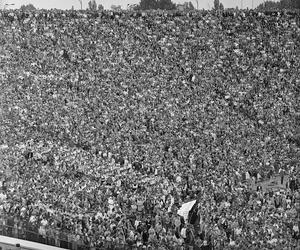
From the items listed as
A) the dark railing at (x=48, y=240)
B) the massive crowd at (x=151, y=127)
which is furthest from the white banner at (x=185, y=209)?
the dark railing at (x=48, y=240)

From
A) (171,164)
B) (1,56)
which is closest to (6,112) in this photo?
(1,56)

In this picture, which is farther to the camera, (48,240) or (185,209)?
(185,209)

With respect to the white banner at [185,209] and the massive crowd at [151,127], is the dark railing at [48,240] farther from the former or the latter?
the white banner at [185,209]

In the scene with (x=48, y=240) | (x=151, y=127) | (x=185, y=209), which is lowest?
(x=48, y=240)

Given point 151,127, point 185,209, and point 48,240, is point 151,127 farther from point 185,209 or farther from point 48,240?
point 48,240

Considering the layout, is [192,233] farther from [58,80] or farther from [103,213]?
[58,80]

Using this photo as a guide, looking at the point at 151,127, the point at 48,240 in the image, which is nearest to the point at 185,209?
the point at 48,240

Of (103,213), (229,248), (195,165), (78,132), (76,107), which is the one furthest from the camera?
(76,107)

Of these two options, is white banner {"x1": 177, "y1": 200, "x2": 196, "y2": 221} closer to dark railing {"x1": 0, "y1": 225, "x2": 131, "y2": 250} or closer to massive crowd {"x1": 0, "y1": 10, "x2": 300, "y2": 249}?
massive crowd {"x1": 0, "y1": 10, "x2": 300, "y2": 249}
